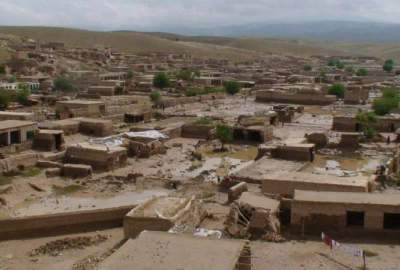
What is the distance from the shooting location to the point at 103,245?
15.2 meters

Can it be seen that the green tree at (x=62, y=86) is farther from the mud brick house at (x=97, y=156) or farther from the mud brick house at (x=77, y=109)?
the mud brick house at (x=97, y=156)

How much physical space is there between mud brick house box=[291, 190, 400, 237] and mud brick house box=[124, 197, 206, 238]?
2.75m

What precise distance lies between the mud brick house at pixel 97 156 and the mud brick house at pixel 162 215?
8.10m

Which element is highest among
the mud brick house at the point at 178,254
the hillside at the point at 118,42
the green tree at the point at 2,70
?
the hillside at the point at 118,42

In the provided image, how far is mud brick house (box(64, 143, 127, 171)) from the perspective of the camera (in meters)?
24.2

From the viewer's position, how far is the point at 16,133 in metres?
27.5

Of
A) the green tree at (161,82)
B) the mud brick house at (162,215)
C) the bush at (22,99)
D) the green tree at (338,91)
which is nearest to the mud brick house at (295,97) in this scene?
the green tree at (338,91)

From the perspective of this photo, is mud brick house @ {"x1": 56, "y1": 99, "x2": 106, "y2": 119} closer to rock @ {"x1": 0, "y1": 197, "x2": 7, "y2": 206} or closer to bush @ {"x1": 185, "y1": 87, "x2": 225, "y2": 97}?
bush @ {"x1": 185, "y1": 87, "x2": 225, "y2": 97}

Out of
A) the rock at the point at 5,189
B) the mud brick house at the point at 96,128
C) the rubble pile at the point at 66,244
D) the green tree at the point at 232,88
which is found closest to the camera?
the rubble pile at the point at 66,244

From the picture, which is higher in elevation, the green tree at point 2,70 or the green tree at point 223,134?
the green tree at point 2,70

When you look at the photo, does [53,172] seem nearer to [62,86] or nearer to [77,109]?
[77,109]

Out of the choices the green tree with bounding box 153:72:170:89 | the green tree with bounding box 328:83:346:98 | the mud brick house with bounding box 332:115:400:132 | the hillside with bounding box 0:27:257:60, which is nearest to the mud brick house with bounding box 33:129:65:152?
the mud brick house with bounding box 332:115:400:132

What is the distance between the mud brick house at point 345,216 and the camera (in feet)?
48.0

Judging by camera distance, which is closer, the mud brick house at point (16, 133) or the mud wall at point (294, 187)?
the mud wall at point (294, 187)
